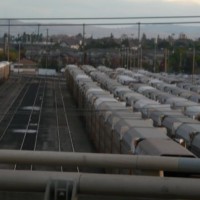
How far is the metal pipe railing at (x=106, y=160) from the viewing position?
3.42 metres

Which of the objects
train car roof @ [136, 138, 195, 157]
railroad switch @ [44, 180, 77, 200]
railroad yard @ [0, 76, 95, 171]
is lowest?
railroad yard @ [0, 76, 95, 171]

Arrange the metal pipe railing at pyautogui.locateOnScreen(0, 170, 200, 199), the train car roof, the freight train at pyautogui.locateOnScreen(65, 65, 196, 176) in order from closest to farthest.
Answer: the metal pipe railing at pyautogui.locateOnScreen(0, 170, 200, 199) → the train car roof → the freight train at pyautogui.locateOnScreen(65, 65, 196, 176)

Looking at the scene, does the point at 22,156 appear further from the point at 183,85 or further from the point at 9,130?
the point at 183,85

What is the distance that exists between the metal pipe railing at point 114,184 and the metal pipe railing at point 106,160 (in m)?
0.34

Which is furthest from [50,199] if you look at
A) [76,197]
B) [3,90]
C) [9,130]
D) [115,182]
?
[3,90]

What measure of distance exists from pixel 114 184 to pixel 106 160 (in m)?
0.41

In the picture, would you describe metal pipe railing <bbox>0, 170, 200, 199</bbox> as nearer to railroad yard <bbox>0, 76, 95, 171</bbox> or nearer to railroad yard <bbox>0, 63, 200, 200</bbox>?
railroad yard <bbox>0, 63, 200, 200</bbox>

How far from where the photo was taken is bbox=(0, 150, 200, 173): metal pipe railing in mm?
3416

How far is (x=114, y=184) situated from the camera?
3.04 meters

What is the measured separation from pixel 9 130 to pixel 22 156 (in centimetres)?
2187

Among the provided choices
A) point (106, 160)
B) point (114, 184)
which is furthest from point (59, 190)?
point (106, 160)

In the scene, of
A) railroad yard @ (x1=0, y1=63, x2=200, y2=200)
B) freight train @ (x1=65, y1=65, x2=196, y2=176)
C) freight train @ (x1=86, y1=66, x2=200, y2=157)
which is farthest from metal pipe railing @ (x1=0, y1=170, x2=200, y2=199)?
freight train @ (x1=86, y1=66, x2=200, y2=157)

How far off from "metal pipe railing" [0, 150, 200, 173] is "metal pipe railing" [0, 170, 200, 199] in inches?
13.6

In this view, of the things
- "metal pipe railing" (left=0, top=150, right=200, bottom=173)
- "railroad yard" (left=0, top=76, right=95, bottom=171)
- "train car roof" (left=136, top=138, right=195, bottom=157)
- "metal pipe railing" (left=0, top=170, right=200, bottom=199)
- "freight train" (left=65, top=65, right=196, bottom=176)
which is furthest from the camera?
"railroad yard" (left=0, top=76, right=95, bottom=171)
